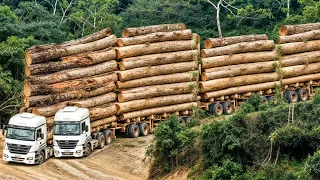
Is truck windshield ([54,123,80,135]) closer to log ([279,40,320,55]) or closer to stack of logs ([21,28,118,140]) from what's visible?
stack of logs ([21,28,118,140])

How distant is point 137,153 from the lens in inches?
1506

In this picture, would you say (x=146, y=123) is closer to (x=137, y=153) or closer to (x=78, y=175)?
(x=137, y=153)

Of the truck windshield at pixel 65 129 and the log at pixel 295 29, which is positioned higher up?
the log at pixel 295 29

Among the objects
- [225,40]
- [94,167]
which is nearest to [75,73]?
[94,167]

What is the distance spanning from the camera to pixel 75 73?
40.0 meters

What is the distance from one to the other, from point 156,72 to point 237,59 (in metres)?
6.33

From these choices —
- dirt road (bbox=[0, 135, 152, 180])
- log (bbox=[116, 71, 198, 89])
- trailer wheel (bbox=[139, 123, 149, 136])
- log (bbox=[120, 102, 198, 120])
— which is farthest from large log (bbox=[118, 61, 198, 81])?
dirt road (bbox=[0, 135, 152, 180])

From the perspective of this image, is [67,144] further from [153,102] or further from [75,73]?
[153,102]

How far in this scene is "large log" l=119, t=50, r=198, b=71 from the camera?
4291 centimetres

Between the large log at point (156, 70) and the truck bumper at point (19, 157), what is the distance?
10327 millimetres

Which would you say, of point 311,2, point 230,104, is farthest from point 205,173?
point 311,2

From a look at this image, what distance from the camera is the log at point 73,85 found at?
123 ft

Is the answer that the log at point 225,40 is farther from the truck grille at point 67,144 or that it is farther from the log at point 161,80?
the truck grille at point 67,144

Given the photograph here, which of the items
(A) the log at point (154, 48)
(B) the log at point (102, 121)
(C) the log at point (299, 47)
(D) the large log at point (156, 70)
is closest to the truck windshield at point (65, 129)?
(B) the log at point (102, 121)
